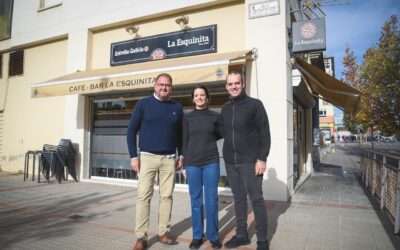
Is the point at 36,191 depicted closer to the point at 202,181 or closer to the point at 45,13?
the point at 202,181

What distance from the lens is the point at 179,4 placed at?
25.3 feet

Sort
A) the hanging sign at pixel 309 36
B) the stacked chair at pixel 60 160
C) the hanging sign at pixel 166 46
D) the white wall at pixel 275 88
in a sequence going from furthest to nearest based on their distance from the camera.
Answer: the stacked chair at pixel 60 160 < the hanging sign at pixel 166 46 < the hanging sign at pixel 309 36 < the white wall at pixel 275 88

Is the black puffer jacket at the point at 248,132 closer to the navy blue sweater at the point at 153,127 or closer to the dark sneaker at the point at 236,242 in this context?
the navy blue sweater at the point at 153,127

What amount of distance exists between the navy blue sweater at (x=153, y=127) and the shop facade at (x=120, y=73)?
2226mm

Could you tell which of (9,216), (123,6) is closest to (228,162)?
(9,216)

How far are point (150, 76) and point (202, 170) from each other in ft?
11.4

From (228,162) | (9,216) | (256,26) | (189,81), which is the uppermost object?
(256,26)

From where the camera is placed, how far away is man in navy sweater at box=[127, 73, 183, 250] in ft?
11.8

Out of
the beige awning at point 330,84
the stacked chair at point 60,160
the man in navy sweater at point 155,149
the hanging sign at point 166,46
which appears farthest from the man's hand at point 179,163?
the stacked chair at point 60,160

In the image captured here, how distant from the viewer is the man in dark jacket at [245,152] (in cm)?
342

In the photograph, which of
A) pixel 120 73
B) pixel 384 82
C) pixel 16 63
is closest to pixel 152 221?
pixel 120 73

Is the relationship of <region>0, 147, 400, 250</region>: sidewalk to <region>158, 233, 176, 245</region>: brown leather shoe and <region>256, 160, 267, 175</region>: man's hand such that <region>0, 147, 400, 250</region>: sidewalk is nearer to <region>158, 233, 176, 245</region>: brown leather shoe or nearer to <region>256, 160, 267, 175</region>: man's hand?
<region>158, 233, 176, 245</region>: brown leather shoe

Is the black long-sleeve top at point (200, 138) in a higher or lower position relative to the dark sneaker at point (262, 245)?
higher

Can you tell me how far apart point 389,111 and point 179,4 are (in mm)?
14110
